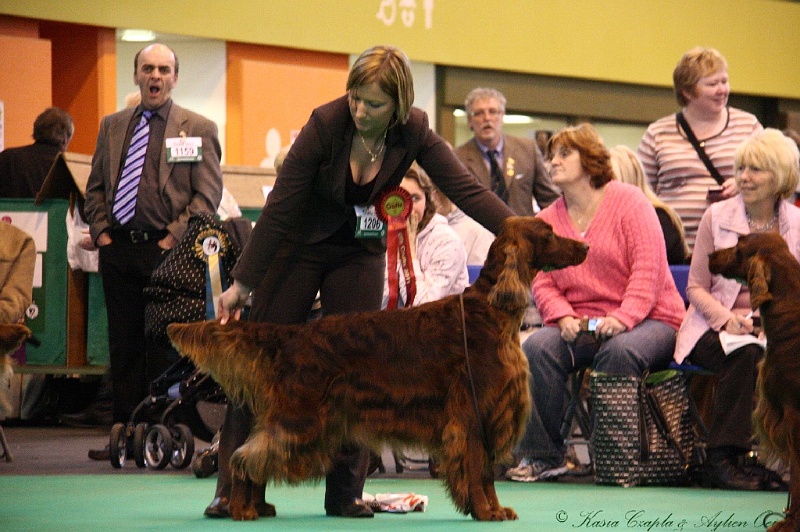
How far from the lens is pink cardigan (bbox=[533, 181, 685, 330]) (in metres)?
5.48

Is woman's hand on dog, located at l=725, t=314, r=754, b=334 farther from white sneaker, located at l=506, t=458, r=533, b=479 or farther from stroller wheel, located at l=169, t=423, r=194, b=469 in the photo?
stroller wheel, located at l=169, t=423, r=194, b=469

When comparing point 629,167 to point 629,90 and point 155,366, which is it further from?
point 629,90

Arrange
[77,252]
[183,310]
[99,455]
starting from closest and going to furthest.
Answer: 1. [183,310]
2. [99,455]
3. [77,252]

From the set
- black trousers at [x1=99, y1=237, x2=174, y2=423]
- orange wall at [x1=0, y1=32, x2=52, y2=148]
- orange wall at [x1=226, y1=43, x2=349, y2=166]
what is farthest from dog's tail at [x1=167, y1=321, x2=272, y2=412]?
orange wall at [x1=226, y1=43, x2=349, y2=166]

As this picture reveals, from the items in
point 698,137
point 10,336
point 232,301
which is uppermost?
point 698,137

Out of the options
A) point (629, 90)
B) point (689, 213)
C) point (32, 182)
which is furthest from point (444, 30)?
point (689, 213)

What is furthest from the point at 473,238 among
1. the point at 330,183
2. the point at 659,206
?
the point at 330,183

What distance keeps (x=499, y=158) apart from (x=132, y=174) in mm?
2438

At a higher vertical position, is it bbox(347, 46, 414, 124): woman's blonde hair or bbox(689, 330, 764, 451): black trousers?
bbox(347, 46, 414, 124): woman's blonde hair

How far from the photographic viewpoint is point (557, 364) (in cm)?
555

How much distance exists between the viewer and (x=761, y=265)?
4.18 m

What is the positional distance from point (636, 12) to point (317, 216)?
37.8 ft

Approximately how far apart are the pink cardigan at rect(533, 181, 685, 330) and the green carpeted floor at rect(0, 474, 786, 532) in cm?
77

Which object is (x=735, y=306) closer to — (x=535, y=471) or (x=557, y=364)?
(x=557, y=364)
